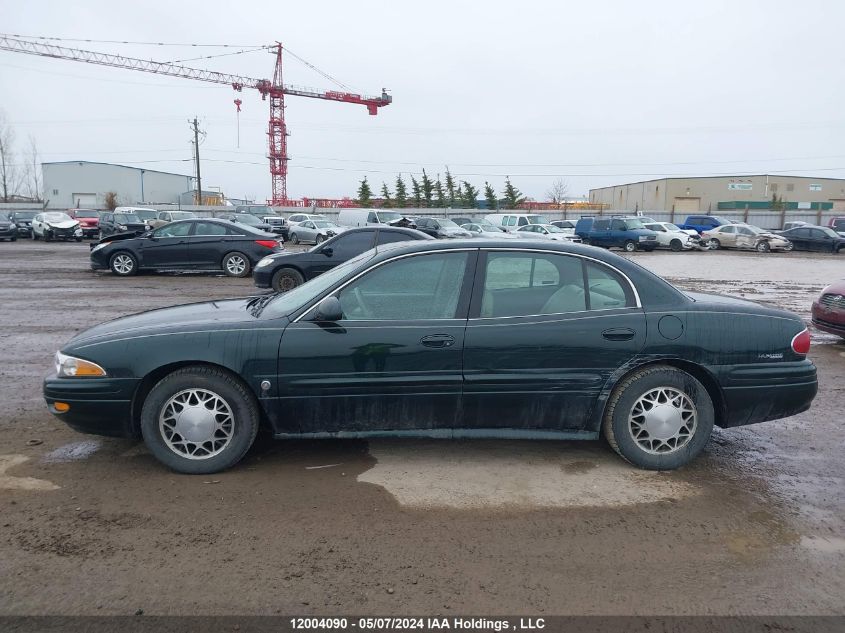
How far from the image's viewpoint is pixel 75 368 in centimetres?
407

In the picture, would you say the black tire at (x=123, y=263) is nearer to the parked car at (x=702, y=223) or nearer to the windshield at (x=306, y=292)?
the windshield at (x=306, y=292)

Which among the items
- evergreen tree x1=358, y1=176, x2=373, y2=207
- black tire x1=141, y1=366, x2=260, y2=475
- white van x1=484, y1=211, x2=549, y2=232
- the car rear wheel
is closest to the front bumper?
black tire x1=141, y1=366, x2=260, y2=475

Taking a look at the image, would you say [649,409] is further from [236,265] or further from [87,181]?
[87,181]

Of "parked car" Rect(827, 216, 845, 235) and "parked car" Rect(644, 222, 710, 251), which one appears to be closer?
"parked car" Rect(644, 222, 710, 251)

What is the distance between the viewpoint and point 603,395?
13.7 ft

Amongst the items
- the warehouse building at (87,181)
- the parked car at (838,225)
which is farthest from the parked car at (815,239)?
the warehouse building at (87,181)

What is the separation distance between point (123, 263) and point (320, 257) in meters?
6.72

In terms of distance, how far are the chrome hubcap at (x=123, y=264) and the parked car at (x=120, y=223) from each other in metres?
15.7

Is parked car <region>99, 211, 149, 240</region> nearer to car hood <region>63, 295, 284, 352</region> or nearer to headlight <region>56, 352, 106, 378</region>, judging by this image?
car hood <region>63, 295, 284, 352</region>

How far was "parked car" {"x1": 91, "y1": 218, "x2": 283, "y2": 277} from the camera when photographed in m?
15.6

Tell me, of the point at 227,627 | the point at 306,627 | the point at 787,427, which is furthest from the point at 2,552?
the point at 787,427

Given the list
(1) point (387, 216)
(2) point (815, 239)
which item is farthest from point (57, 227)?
(2) point (815, 239)

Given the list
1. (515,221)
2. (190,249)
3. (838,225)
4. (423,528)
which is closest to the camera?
(423,528)

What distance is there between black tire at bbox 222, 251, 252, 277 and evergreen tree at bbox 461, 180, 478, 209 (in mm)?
61413
